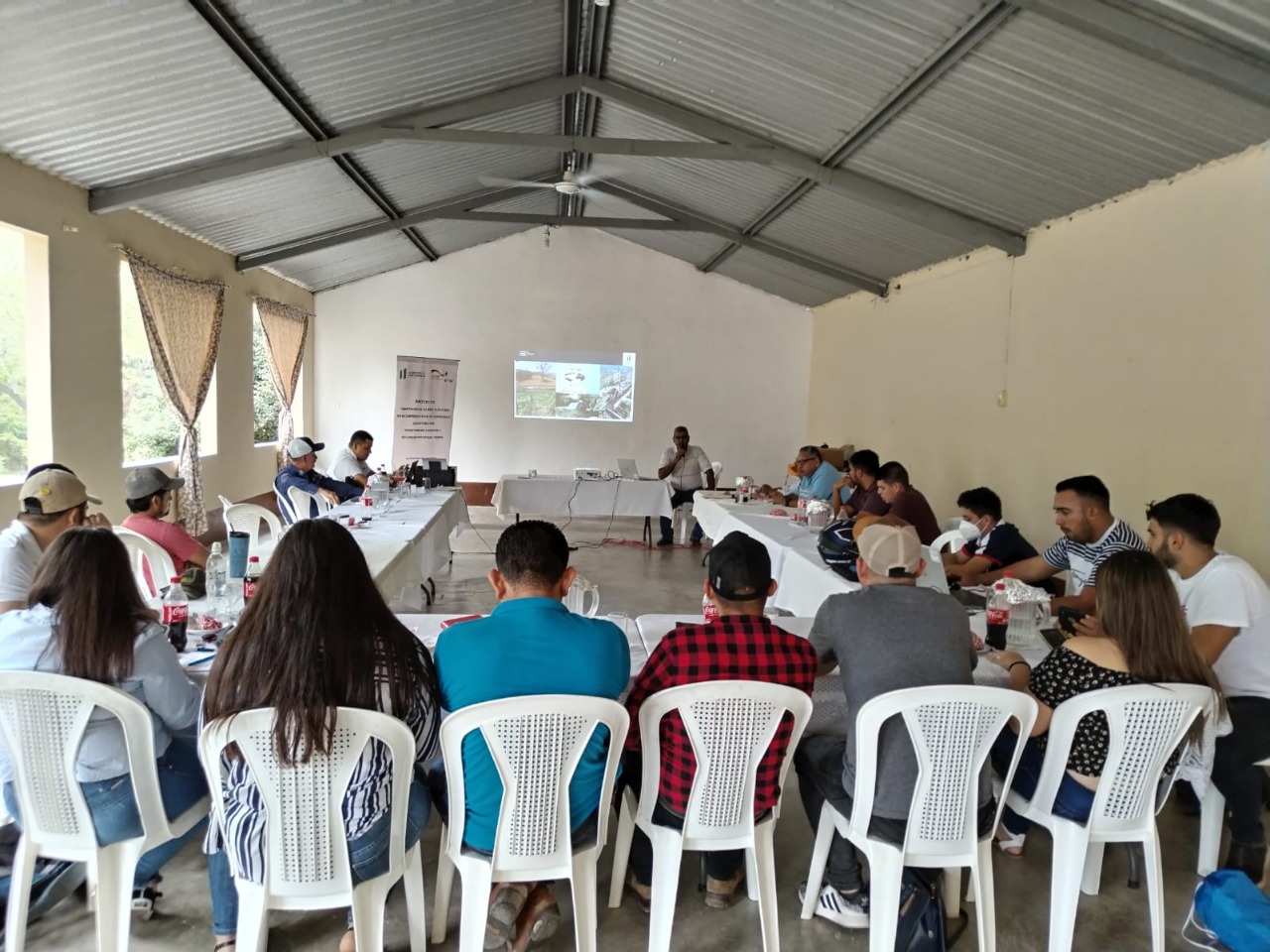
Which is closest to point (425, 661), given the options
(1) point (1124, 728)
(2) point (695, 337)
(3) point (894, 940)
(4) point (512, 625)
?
(4) point (512, 625)

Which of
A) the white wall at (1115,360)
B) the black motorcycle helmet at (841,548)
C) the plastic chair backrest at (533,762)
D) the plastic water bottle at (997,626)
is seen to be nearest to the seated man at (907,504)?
the black motorcycle helmet at (841,548)

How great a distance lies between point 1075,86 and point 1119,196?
1.36 meters

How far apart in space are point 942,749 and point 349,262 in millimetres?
9399

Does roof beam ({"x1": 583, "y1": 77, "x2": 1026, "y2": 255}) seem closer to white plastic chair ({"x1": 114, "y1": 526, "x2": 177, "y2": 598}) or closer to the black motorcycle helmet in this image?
the black motorcycle helmet

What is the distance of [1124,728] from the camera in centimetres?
191

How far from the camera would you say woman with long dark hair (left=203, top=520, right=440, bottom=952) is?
1587 millimetres

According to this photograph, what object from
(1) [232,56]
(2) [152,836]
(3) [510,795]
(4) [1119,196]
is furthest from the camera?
(4) [1119,196]

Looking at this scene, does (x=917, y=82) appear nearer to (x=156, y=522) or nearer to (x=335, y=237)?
(x=156, y=522)

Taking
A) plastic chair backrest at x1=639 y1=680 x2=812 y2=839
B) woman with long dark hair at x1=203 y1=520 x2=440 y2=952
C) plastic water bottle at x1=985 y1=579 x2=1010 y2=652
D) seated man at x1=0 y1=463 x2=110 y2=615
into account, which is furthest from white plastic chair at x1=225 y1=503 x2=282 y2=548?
plastic water bottle at x1=985 y1=579 x2=1010 y2=652

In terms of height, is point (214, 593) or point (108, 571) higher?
point (108, 571)

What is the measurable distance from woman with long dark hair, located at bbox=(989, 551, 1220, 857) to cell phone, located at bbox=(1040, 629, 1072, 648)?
60 centimetres

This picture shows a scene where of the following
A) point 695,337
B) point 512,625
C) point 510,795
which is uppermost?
point 695,337

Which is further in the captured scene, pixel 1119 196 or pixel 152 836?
pixel 1119 196

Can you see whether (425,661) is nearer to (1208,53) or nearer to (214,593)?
(214,593)
